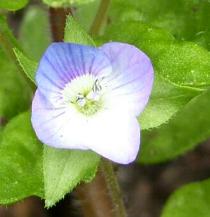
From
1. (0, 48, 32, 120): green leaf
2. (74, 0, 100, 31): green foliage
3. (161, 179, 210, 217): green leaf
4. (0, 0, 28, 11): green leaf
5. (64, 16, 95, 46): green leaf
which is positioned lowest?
(161, 179, 210, 217): green leaf

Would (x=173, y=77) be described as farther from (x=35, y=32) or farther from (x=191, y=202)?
(x=35, y=32)

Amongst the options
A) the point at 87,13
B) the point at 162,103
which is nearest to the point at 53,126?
the point at 162,103

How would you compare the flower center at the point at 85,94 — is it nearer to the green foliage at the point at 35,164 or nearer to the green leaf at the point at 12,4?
the green foliage at the point at 35,164

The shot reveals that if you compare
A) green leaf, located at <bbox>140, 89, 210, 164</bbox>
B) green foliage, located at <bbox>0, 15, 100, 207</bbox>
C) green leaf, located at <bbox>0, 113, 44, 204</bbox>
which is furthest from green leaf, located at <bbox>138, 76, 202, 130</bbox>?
green leaf, located at <bbox>140, 89, 210, 164</bbox>

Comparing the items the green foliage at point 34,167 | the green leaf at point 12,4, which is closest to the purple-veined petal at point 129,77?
the green foliage at point 34,167

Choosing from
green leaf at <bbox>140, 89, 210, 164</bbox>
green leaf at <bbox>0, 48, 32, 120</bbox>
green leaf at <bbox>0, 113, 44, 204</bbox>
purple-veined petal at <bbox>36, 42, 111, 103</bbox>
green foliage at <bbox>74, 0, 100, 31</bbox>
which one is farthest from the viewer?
green foliage at <bbox>74, 0, 100, 31</bbox>

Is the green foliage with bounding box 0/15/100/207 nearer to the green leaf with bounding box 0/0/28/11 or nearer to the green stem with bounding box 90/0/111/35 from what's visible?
the green leaf with bounding box 0/0/28/11
